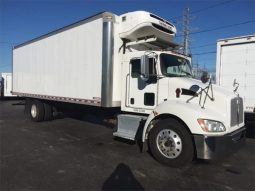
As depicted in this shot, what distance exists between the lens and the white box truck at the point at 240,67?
8.12 m

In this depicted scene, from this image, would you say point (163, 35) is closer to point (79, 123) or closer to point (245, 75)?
point (245, 75)

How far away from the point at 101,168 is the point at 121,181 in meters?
0.80

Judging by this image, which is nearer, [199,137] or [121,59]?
[199,137]

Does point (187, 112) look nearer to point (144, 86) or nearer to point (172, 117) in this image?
point (172, 117)

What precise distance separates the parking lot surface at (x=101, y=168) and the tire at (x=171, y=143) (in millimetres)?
211

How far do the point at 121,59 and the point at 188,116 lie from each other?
112 inches

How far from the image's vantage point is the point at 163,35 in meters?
7.50

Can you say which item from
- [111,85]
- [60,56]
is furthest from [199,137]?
[60,56]

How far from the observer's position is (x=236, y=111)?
586 centimetres

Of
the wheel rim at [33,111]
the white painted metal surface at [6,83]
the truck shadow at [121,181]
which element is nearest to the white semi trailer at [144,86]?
the truck shadow at [121,181]

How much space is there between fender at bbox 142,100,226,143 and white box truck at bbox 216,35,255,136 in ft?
9.89

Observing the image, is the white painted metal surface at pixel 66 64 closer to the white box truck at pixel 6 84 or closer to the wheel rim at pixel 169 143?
the wheel rim at pixel 169 143

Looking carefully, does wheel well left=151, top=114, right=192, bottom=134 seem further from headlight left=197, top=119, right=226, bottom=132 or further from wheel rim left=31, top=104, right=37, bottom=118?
wheel rim left=31, top=104, right=37, bottom=118

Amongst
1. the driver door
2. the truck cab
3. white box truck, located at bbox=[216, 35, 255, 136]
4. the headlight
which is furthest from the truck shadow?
white box truck, located at bbox=[216, 35, 255, 136]
